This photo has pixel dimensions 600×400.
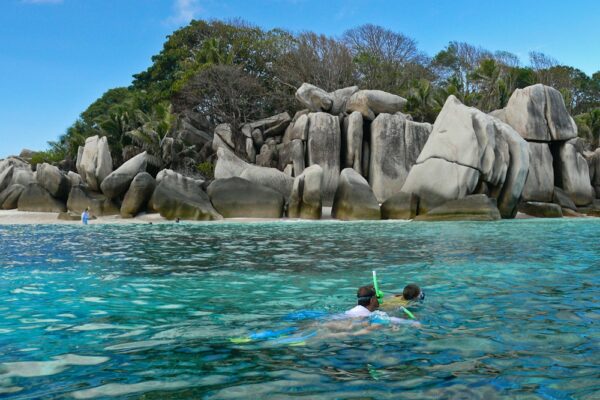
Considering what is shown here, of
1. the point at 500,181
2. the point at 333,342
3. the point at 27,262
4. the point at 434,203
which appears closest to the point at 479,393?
the point at 333,342

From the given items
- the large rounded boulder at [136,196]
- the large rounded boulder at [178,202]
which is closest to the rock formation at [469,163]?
the large rounded boulder at [178,202]

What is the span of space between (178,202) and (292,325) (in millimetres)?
18274

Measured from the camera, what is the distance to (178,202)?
74.4 ft

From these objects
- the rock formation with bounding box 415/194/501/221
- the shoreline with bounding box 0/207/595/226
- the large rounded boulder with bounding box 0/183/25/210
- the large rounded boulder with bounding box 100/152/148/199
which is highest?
the large rounded boulder with bounding box 100/152/148/199

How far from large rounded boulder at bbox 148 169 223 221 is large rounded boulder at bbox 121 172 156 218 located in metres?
0.72

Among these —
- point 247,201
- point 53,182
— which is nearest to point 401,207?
point 247,201

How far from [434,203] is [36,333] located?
60.6ft

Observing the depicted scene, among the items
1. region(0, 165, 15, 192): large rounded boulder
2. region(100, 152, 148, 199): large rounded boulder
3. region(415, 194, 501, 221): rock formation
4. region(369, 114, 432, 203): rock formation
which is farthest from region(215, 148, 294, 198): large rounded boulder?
region(0, 165, 15, 192): large rounded boulder

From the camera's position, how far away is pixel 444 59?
48562 millimetres

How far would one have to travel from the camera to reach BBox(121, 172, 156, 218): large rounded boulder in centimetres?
2370

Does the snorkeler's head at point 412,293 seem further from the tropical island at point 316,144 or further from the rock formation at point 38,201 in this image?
the rock formation at point 38,201

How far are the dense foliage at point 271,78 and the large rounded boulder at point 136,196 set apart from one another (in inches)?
241

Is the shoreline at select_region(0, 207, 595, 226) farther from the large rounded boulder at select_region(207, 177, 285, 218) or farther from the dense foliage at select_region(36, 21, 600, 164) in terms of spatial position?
the dense foliage at select_region(36, 21, 600, 164)

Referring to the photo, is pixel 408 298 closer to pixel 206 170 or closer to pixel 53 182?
pixel 53 182
